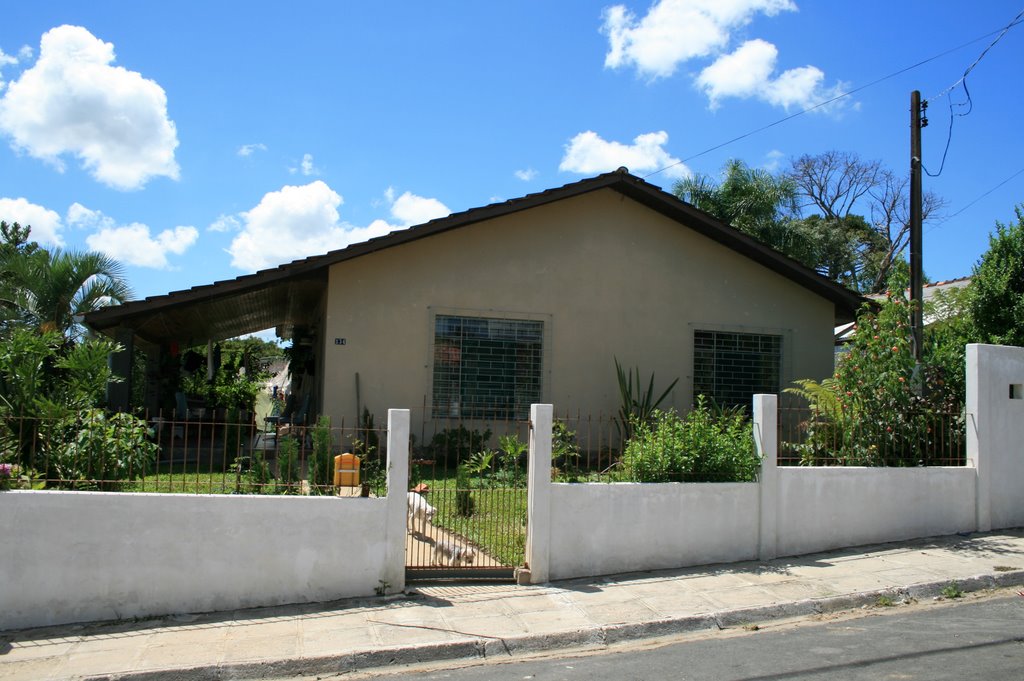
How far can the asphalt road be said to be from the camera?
16.3 feet

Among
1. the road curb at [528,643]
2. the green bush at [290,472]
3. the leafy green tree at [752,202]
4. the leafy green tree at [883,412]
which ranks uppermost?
the leafy green tree at [752,202]

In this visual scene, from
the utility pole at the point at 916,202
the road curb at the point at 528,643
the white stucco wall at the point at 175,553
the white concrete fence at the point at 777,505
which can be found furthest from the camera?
the utility pole at the point at 916,202

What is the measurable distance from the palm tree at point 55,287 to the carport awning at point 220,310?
1.66m

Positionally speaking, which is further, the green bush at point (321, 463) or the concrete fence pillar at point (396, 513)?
the green bush at point (321, 463)

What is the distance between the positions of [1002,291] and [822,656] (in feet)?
27.8

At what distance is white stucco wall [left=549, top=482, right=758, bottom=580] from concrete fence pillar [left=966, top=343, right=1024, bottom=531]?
11.2ft

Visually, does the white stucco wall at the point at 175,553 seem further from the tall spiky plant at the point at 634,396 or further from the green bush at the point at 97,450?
the tall spiky plant at the point at 634,396

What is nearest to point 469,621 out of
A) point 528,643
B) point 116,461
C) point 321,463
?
point 528,643

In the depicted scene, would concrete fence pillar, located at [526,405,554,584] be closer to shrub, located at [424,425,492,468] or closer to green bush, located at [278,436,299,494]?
green bush, located at [278,436,299,494]

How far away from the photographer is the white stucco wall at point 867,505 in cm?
813

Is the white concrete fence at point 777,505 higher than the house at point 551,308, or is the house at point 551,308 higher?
the house at point 551,308

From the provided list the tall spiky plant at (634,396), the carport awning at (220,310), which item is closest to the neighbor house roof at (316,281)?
the carport awning at (220,310)

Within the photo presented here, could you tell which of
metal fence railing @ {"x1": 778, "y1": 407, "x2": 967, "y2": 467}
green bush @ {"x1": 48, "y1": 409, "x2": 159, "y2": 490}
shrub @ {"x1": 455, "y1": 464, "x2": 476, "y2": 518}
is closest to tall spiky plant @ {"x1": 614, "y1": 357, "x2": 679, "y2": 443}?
metal fence railing @ {"x1": 778, "y1": 407, "x2": 967, "y2": 467}

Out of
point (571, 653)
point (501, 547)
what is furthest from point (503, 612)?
point (501, 547)
